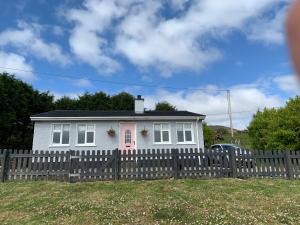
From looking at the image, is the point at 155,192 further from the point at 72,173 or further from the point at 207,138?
the point at 207,138

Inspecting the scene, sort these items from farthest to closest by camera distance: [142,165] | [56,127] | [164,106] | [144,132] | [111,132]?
1. [164,106]
2. [144,132]
3. [111,132]
4. [56,127]
5. [142,165]

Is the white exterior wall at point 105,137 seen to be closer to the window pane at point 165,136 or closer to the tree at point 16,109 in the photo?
the window pane at point 165,136

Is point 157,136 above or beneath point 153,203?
above

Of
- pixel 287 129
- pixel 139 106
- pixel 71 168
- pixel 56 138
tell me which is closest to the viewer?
pixel 71 168

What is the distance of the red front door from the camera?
69.5 feet

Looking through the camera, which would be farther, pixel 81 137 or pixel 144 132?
pixel 144 132

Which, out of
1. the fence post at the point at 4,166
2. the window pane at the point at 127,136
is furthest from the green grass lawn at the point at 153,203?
the window pane at the point at 127,136

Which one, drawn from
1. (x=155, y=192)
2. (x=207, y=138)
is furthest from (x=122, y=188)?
(x=207, y=138)

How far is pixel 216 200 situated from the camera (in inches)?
343

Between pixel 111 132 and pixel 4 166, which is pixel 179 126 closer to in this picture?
pixel 111 132

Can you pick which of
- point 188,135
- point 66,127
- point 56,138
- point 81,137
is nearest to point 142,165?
point 81,137

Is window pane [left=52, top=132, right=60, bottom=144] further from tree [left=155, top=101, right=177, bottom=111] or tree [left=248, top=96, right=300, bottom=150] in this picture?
tree [left=155, top=101, right=177, bottom=111]

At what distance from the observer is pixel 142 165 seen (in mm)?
13680

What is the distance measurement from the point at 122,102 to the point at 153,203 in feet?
124
